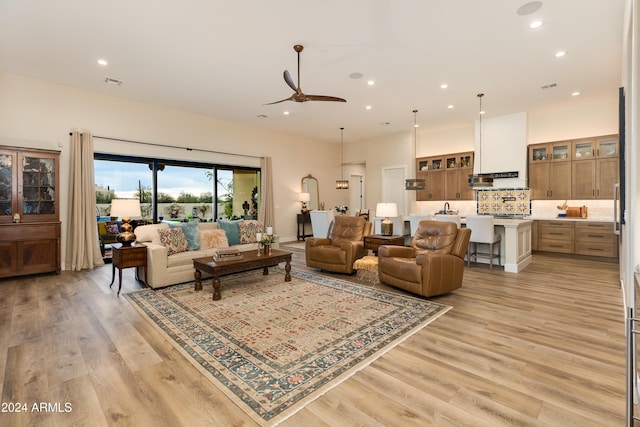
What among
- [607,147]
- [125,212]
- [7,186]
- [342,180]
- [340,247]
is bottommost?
[340,247]

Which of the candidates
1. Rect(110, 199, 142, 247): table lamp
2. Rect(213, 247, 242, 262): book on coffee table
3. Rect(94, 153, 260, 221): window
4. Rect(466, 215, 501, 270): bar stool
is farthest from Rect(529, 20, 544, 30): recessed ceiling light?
Rect(94, 153, 260, 221): window

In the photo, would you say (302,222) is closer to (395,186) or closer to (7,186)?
(395,186)

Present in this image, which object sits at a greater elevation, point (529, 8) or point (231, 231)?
point (529, 8)

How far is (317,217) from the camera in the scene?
26.4ft

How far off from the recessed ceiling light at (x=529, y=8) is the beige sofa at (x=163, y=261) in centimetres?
524

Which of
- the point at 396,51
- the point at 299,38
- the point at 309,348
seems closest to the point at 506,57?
the point at 396,51

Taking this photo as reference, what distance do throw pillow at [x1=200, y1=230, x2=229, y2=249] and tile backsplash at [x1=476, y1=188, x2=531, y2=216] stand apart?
679 centimetres

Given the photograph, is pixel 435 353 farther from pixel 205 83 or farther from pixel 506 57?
pixel 205 83

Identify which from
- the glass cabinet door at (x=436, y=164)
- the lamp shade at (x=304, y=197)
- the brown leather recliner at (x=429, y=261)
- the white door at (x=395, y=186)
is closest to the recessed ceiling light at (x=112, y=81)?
the brown leather recliner at (x=429, y=261)

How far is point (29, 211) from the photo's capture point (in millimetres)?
4965

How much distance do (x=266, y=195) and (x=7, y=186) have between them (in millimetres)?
5239

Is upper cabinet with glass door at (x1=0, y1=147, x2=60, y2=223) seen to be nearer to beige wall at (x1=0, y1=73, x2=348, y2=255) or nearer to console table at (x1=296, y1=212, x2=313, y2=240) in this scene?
beige wall at (x1=0, y1=73, x2=348, y2=255)

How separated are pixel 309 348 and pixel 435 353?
1048 mm

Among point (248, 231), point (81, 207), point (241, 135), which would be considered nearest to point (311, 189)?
point (241, 135)
